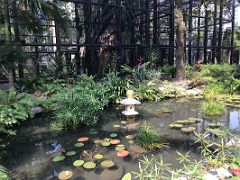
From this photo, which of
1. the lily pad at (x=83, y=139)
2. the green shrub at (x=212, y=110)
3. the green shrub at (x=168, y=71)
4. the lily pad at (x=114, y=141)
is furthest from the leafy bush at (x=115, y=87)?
the green shrub at (x=168, y=71)

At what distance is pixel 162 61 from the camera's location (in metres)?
12.4

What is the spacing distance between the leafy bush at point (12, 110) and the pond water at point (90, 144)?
309 millimetres

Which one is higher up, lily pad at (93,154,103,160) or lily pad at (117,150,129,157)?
lily pad at (117,150,129,157)

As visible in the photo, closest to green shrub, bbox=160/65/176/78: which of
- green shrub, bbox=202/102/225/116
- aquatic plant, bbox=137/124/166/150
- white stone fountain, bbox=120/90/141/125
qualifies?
green shrub, bbox=202/102/225/116

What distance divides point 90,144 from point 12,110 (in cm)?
178

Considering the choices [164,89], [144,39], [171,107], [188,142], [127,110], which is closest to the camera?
[188,142]

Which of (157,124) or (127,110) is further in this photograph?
(127,110)

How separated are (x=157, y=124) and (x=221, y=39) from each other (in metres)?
12.4

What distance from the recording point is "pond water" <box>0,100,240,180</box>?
3.46 m

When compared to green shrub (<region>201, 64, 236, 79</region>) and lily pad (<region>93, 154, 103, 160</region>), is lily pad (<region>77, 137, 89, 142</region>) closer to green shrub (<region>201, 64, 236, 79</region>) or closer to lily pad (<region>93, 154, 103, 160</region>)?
lily pad (<region>93, 154, 103, 160</region>)

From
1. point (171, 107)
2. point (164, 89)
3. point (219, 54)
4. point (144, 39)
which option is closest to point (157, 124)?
point (171, 107)

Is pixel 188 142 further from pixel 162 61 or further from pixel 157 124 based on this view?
pixel 162 61

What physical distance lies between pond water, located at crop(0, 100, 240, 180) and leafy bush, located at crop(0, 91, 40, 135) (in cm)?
31

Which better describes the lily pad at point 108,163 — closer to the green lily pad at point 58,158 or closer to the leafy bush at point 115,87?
the green lily pad at point 58,158
